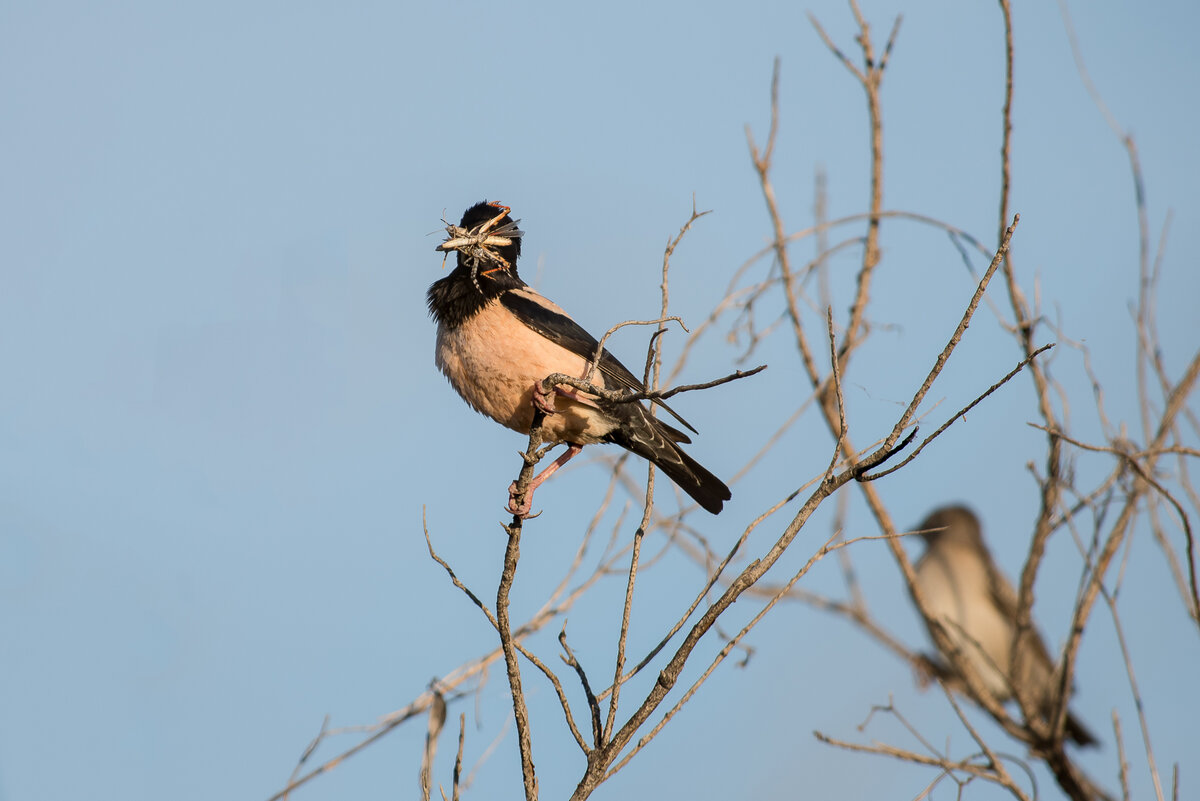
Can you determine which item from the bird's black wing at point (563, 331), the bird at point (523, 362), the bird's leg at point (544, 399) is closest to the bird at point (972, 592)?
the bird at point (523, 362)

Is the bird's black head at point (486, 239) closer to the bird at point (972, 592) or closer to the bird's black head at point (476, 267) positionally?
the bird's black head at point (476, 267)

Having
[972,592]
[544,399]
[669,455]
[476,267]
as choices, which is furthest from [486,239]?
[972,592]

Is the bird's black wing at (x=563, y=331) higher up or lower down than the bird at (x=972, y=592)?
lower down

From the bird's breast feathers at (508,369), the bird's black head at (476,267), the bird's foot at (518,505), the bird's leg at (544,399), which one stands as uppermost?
the bird's black head at (476,267)

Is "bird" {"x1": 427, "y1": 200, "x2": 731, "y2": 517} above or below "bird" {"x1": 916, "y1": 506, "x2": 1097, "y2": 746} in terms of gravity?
below

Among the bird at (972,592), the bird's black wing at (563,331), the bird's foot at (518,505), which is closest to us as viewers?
the bird's foot at (518,505)

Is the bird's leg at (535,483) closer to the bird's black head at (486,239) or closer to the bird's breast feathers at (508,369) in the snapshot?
the bird's breast feathers at (508,369)

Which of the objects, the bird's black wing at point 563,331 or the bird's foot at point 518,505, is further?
the bird's black wing at point 563,331

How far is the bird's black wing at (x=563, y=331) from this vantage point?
4.87 m

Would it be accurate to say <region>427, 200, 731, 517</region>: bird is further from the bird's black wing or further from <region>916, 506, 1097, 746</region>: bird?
<region>916, 506, 1097, 746</region>: bird

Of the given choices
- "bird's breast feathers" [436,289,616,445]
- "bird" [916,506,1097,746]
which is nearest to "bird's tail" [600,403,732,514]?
"bird's breast feathers" [436,289,616,445]

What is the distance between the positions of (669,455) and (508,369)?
94cm

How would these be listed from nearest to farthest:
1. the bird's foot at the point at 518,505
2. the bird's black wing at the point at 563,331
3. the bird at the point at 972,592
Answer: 1. the bird's foot at the point at 518,505
2. the bird's black wing at the point at 563,331
3. the bird at the point at 972,592

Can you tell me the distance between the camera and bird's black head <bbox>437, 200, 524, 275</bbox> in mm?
4887
